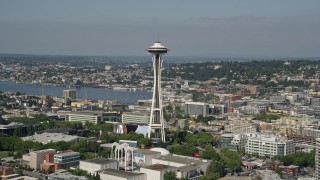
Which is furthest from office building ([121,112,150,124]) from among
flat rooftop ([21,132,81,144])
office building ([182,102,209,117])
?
flat rooftop ([21,132,81,144])

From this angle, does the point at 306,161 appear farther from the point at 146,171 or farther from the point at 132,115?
the point at 132,115

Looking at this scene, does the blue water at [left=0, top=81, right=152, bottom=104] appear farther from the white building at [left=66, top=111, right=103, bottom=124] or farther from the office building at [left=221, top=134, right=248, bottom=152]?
the office building at [left=221, top=134, right=248, bottom=152]

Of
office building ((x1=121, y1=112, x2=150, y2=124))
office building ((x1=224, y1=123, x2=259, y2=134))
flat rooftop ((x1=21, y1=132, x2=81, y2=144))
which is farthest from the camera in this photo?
office building ((x1=121, y1=112, x2=150, y2=124))

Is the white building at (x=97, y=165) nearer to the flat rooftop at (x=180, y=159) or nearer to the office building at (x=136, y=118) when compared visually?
the flat rooftop at (x=180, y=159)

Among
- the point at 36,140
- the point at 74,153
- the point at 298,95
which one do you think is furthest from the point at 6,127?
the point at 298,95

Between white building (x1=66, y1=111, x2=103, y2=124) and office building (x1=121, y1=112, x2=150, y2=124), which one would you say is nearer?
office building (x1=121, y1=112, x2=150, y2=124)

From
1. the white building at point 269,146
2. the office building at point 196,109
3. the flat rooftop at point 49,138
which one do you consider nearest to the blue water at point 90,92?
the office building at point 196,109
